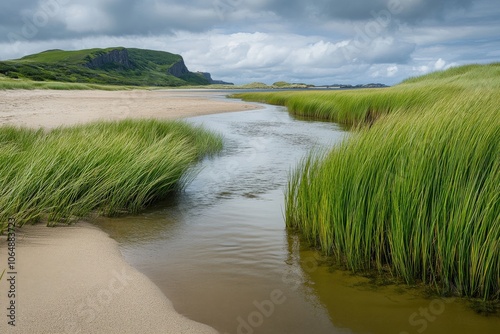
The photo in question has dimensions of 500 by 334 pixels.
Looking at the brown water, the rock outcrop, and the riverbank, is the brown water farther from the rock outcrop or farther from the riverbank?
the rock outcrop

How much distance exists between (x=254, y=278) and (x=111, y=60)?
650ft

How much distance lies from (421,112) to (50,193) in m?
5.14

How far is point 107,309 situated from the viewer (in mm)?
3332

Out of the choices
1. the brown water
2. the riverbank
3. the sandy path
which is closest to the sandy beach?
the riverbank

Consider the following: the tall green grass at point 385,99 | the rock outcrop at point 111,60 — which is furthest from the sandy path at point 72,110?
the rock outcrop at point 111,60

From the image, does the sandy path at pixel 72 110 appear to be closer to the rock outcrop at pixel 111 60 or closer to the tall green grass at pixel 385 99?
the tall green grass at pixel 385 99

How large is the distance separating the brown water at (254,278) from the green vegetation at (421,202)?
28 cm

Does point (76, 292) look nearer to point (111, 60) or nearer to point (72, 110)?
point (72, 110)

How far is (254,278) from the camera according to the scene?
4117 mm

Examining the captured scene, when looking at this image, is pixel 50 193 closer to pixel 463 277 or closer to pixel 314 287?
pixel 314 287

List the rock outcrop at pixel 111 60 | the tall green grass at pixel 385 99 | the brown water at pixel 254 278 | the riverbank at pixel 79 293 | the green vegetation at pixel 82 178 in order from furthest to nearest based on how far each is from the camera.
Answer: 1. the rock outcrop at pixel 111 60
2. the tall green grass at pixel 385 99
3. the green vegetation at pixel 82 178
4. the brown water at pixel 254 278
5. the riverbank at pixel 79 293

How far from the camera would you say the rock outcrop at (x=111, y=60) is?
171625 mm

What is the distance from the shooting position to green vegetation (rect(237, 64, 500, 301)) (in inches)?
138

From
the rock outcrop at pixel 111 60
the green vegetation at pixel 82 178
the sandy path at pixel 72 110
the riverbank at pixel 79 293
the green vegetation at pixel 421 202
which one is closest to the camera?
the riverbank at pixel 79 293
